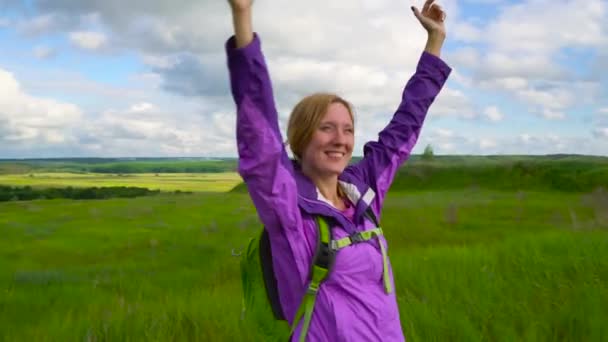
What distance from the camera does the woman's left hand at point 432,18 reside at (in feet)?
11.2

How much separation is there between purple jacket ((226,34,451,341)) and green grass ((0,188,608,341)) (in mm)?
2200

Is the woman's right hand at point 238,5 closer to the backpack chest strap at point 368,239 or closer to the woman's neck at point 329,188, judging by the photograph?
the woman's neck at point 329,188

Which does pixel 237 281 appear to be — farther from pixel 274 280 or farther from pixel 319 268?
pixel 319 268

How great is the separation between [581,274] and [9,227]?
66.8 feet

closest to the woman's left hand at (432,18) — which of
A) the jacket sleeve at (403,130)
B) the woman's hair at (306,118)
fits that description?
the jacket sleeve at (403,130)

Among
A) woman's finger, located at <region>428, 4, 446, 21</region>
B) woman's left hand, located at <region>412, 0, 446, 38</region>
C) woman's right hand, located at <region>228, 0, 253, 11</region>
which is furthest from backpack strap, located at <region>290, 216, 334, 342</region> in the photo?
woman's finger, located at <region>428, 4, 446, 21</region>

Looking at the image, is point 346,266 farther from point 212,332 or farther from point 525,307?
point 525,307

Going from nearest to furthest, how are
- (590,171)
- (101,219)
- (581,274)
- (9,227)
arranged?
(581,274) < (9,227) < (101,219) < (590,171)

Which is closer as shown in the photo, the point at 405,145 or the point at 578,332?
the point at 405,145

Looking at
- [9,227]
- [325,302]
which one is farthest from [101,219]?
[325,302]

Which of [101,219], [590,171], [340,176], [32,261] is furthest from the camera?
[590,171]

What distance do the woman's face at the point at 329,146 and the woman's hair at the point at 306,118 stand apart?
3 centimetres

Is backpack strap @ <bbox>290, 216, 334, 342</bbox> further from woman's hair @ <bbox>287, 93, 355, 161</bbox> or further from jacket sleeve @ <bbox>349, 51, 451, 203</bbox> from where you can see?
jacket sleeve @ <bbox>349, 51, 451, 203</bbox>

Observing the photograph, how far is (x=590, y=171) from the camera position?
3494 cm
